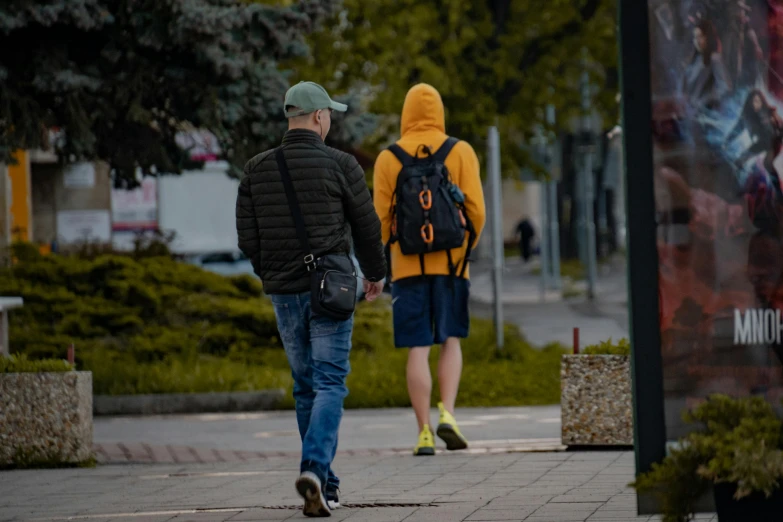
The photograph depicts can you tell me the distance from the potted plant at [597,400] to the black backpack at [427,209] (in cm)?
92

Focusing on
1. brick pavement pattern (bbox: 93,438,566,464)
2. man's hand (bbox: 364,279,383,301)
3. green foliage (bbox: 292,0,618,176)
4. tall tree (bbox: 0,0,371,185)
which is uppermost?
green foliage (bbox: 292,0,618,176)

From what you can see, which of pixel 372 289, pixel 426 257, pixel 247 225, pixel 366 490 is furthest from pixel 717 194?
pixel 426 257

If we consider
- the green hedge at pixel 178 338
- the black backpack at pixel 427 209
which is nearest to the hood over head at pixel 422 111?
the black backpack at pixel 427 209

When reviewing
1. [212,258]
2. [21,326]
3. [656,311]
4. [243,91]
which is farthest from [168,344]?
[212,258]

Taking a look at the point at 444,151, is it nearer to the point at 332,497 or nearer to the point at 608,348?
the point at 608,348

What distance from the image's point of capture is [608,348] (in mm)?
9023

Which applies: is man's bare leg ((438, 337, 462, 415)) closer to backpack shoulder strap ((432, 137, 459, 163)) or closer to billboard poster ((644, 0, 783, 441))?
backpack shoulder strap ((432, 137, 459, 163))

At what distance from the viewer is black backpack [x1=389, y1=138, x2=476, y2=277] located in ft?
28.5

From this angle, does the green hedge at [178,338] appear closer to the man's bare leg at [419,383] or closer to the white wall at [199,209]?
the man's bare leg at [419,383]

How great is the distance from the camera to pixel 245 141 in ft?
48.0

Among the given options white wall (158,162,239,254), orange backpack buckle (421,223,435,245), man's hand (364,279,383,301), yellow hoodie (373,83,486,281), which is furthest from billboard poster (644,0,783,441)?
white wall (158,162,239,254)

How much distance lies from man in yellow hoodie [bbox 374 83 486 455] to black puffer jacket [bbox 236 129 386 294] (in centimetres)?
187

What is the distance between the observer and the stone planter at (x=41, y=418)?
8953 mm

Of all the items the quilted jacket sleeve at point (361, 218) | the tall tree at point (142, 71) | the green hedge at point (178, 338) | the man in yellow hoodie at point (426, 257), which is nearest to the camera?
the quilted jacket sleeve at point (361, 218)
